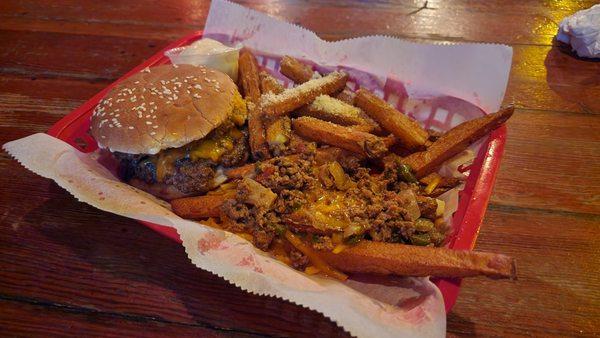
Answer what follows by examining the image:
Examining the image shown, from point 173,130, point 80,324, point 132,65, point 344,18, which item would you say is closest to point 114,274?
point 80,324

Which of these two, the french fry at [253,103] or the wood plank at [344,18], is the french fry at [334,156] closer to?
the french fry at [253,103]

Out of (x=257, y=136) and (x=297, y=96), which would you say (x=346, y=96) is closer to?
(x=297, y=96)

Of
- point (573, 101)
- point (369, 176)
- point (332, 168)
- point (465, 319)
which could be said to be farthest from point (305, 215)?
point (573, 101)

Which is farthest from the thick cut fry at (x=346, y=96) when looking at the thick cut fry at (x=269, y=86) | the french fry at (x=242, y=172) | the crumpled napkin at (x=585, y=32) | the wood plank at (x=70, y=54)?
the crumpled napkin at (x=585, y=32)

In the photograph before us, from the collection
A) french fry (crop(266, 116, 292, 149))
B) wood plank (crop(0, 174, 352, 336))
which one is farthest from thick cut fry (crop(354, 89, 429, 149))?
wood plank (crop(0, 174, 352, 336))

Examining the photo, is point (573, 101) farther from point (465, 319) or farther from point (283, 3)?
point (283, 3)

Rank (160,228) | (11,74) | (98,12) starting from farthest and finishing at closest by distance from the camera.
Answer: (98,12) < (11,74) < (160,228)
